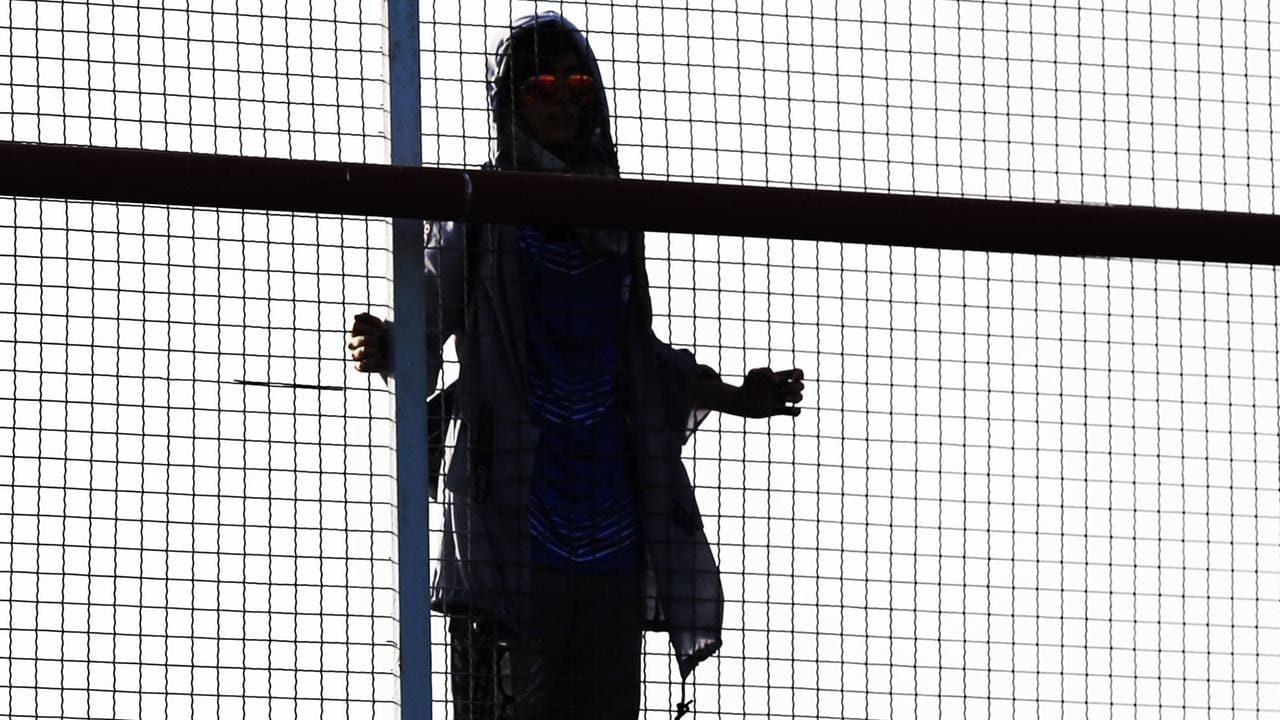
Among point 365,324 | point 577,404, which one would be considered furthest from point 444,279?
point 577,404

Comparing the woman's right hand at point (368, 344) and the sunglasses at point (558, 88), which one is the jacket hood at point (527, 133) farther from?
the woman's right hand at point (368, 344)

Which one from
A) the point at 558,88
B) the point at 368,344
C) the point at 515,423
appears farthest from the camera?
the point at 558,88

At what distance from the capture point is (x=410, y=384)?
3455 mm

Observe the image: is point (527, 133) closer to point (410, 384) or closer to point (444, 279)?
point (444, 279)

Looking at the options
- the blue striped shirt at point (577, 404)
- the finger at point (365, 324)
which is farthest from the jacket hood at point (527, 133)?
the finger at point (365, 324)

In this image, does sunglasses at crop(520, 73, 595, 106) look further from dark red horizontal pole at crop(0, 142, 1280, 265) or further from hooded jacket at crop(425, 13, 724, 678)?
dark red horizontal pole at crop(0, 142, 1280, 265)

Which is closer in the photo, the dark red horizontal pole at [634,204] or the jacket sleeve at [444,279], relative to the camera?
the dark red horizontal pole at [634,204]

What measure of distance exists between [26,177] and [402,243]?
57 centimetres

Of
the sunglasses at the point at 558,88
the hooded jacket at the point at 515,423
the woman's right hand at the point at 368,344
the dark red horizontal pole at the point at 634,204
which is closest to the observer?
the dark red horizontal pole at the point at 634,204

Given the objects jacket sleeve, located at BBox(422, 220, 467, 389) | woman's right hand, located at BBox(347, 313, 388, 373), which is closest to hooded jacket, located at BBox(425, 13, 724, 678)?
jacket sleeve, located at BBox(422, 220, 467, 389)

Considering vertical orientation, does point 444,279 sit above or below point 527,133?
below

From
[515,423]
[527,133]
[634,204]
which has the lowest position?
[515,423]

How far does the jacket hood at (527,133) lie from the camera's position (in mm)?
3641

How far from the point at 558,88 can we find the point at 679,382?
1.71ft
